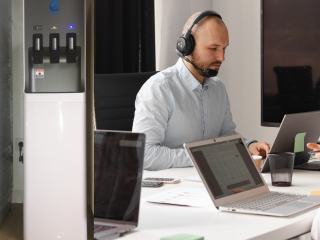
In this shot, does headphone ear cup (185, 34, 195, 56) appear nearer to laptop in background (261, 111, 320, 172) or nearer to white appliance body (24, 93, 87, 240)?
laptop in background (261, 111, 320, 172)

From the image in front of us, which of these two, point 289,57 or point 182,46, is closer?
point 182,46

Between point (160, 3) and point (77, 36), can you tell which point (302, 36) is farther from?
point (77, 36)

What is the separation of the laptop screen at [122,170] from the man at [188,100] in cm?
88

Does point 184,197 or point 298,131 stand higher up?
point 298,131

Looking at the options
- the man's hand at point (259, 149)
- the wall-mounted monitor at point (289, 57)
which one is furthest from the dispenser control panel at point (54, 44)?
the wall-mounted monitor at point (289, 57)

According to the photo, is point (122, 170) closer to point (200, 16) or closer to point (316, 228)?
point (316, 228)

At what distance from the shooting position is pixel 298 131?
1387mm

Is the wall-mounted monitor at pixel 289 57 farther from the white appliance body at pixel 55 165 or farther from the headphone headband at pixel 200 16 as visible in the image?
the white appliance body at pixel 55 165

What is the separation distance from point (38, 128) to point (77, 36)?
0.57 feet

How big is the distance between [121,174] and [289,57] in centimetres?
175

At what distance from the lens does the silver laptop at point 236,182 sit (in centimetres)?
91

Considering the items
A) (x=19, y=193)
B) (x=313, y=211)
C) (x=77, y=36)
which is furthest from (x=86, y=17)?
(x=313, y=211)

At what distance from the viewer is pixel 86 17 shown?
0.71m

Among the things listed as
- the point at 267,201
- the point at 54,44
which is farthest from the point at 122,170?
the point at 267,201
